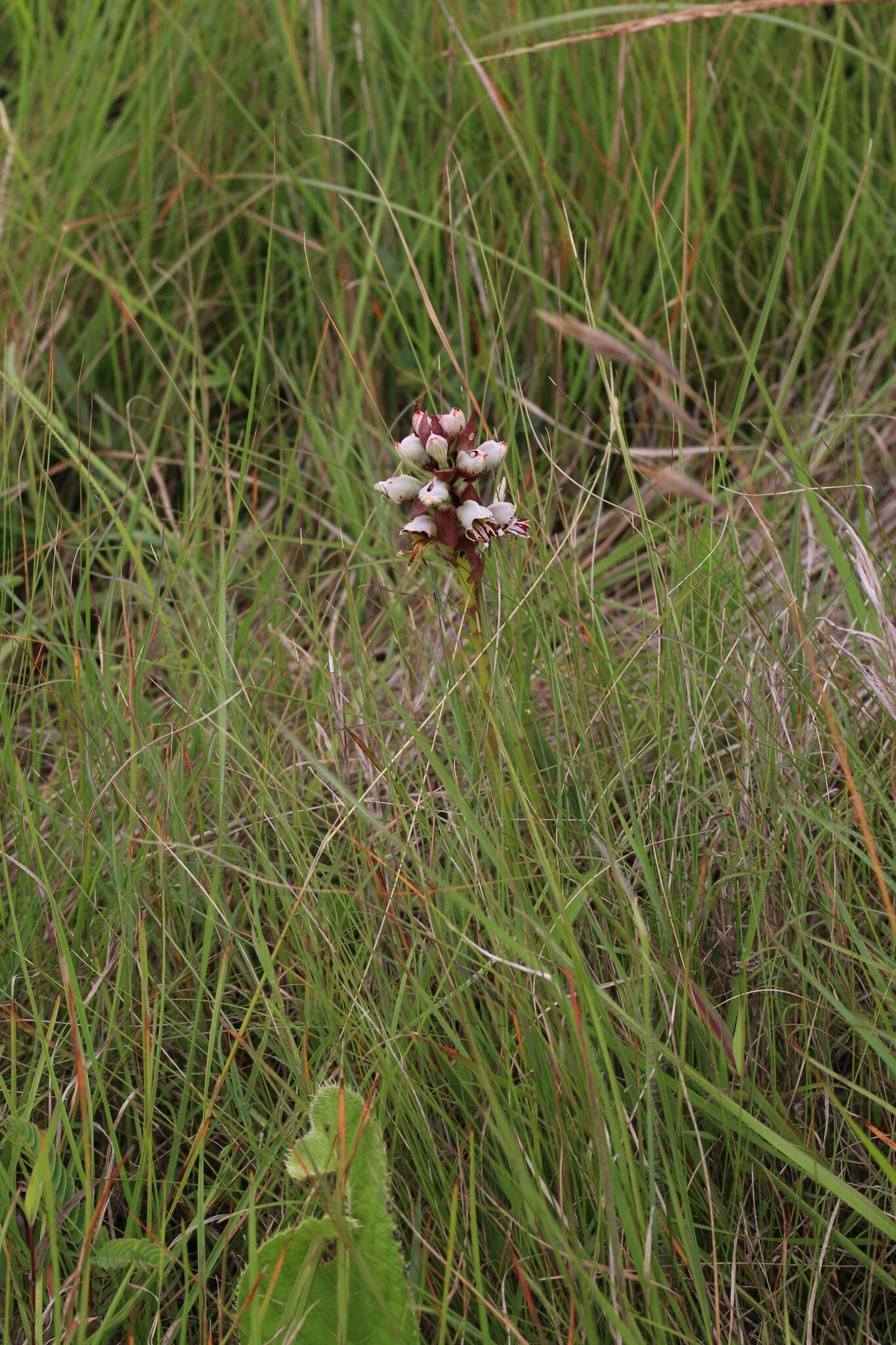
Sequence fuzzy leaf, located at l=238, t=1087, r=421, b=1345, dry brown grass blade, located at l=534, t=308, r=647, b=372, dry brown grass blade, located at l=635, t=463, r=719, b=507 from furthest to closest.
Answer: dry brown grass blade, located at l=534, t=308, r=647, b=372
dry brown grass blade, located at l=635, t=463, r=719, b=507
fuzzy leaf, located at l=238, t=1087, r=421, b=1345

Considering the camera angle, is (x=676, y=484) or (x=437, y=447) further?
(x=676, y=484)

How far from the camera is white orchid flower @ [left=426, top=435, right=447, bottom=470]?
106 centimetres

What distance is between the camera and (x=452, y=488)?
41.6 inches

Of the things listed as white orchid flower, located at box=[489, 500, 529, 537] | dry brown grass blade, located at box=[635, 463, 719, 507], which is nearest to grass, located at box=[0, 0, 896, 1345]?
dry brown grass blade, located at box=[635, 463, 719, 507]

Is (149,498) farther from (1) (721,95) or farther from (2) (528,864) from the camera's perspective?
(1) (721,95)

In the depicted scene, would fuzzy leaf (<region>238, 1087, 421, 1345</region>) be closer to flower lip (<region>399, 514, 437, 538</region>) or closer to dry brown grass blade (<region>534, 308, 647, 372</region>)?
flower lip (<region>399, 514, 437, 538</region>)

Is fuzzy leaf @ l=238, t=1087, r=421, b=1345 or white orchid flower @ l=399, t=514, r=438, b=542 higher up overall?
white orchid flower @ l=399, t=514, r=438, b=542

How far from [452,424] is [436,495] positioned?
0.22ft

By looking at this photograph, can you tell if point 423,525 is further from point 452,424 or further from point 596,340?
point 596,340

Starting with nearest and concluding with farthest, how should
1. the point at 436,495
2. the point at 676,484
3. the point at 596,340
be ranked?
the point at 436,495 → the point at 676,484 → the point at 596,340

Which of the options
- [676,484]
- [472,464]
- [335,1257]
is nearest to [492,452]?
[472,464]

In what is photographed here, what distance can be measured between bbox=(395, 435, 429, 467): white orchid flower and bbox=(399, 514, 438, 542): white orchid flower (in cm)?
5

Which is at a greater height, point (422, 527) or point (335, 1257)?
point (422, 527)

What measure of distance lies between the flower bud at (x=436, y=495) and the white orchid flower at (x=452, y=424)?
0.04 metres
